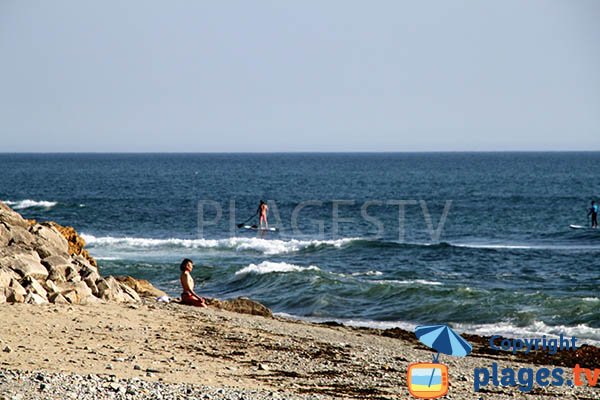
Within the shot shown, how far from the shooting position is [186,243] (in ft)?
125

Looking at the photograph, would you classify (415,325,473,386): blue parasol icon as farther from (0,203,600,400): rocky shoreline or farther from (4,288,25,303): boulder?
(4,288,25,303): boulder

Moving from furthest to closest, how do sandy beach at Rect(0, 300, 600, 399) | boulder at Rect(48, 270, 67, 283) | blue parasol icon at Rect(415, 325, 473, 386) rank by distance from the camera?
boulder at Rect(48, 270, 67, 283)
blue parasol icon at Rect(415, 325, 473, 386)
sandy beach at Rect(0, 300, 600, 399)

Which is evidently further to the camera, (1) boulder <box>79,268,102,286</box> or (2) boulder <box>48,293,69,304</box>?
(1) boulder <box>79,268,102,286</box>

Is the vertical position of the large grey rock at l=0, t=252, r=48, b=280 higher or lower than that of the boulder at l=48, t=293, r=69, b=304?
higher

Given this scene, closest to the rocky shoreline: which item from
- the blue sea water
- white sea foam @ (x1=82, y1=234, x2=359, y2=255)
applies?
the blue sea water

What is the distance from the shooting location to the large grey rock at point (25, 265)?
1593cm

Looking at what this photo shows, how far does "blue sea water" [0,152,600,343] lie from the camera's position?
23.1 metres

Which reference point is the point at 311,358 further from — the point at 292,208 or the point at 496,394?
the point at 292,208

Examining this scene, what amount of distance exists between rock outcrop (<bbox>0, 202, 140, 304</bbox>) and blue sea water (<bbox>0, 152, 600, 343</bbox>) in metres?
7.11

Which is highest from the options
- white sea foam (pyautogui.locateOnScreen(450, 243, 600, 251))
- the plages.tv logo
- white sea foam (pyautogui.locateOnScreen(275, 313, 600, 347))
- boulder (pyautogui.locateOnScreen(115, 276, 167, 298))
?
the plages.tv logo

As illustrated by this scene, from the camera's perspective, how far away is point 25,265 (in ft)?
52.9

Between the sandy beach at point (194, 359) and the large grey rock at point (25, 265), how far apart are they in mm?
1191

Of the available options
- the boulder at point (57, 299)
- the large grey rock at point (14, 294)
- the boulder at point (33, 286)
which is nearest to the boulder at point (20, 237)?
the boulder at point (33, 286)

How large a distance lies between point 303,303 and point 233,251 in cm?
1276
